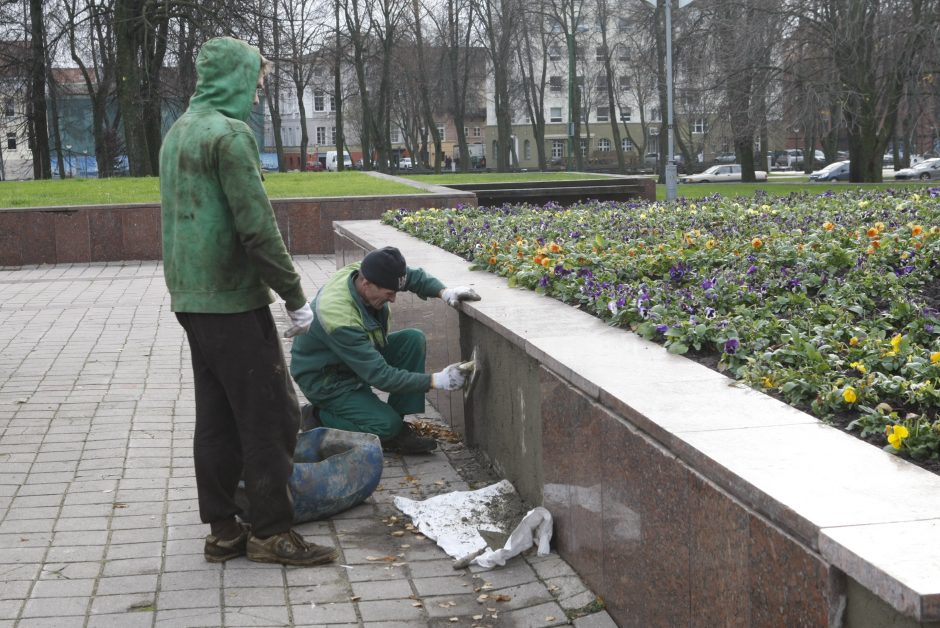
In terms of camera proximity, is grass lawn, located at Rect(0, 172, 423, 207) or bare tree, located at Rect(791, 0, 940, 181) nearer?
grass lawn, located at Rect(0, 172, 423, 207)

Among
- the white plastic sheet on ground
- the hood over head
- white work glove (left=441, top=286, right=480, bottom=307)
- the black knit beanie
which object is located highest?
the hood over head

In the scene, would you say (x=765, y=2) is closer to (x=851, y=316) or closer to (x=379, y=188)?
(x=379, y=188)

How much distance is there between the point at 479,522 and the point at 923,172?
162 ft

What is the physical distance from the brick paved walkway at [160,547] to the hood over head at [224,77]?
173 cm

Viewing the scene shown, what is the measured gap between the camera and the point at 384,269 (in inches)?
220

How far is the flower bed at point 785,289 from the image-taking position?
11.2 feet

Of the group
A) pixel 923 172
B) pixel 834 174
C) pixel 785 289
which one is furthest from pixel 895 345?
pixel 923 172

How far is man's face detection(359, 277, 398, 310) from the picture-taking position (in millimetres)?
5652

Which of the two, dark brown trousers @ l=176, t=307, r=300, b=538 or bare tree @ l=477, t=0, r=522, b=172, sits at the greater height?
bare tree @ l=477, t=0, r=522, b=172

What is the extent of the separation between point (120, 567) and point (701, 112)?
3020 centimetres

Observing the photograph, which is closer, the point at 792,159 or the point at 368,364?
the point at 368,364

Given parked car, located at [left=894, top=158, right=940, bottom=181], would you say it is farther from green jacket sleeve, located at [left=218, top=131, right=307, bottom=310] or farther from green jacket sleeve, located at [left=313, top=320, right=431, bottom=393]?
green jacket sleeve, located at [left=218, top=131, right=307, bottom=310]

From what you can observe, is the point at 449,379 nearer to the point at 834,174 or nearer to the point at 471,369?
the point at 471,369

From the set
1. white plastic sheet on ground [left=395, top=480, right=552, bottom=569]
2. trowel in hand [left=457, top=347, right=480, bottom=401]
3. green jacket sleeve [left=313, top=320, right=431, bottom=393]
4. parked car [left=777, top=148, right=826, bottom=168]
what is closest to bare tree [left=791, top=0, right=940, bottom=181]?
trowel in hand [left=457, top=347, right=480, bottom=401]
